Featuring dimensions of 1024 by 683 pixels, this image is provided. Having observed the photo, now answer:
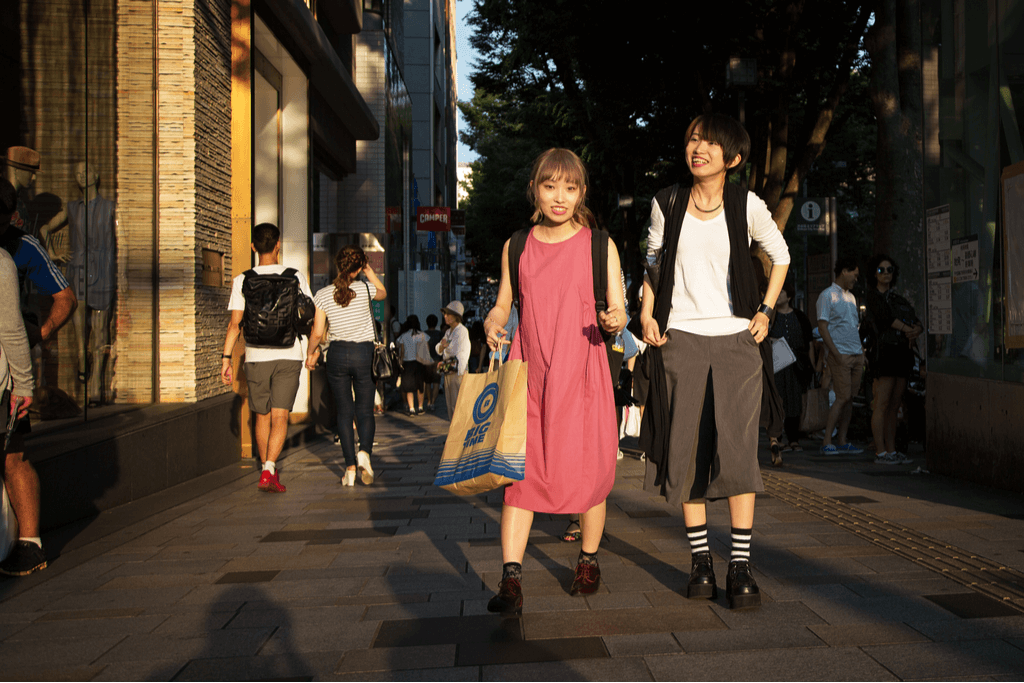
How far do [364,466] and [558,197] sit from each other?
181 inches

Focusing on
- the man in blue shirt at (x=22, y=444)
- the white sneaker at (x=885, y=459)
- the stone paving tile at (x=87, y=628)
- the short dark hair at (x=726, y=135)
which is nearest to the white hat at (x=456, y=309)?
the white sneaker at (x=885, y=459)

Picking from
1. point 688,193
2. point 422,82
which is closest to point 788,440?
point 688,193

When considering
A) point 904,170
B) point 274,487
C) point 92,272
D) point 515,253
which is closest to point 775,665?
point 515,253

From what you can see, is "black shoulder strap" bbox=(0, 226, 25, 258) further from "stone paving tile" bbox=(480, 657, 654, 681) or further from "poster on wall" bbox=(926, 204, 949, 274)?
"poster on wall" bbox=(926, 204, 949, 274)

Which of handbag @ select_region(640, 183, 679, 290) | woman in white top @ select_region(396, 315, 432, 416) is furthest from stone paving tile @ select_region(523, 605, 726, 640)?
woman in white top @ select_region(396, 315, 432, 416)

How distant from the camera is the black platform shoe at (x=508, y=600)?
3.82 meters

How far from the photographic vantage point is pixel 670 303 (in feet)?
13.4

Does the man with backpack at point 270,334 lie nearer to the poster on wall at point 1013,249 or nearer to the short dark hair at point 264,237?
the short dark hair at point 264,237

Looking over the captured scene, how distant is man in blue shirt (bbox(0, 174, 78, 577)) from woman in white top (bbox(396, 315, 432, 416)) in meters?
11.5

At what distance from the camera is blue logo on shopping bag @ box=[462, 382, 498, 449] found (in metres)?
3.84

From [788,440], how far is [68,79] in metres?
7.47

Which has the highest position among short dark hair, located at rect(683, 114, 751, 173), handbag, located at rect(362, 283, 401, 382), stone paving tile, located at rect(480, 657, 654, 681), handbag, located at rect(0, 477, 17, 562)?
short dark hair, located at rect(683, 114, 751, 173)

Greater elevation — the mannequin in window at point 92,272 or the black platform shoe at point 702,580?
the mannequin in window at point 92,272

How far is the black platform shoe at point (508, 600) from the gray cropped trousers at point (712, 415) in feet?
2.49
